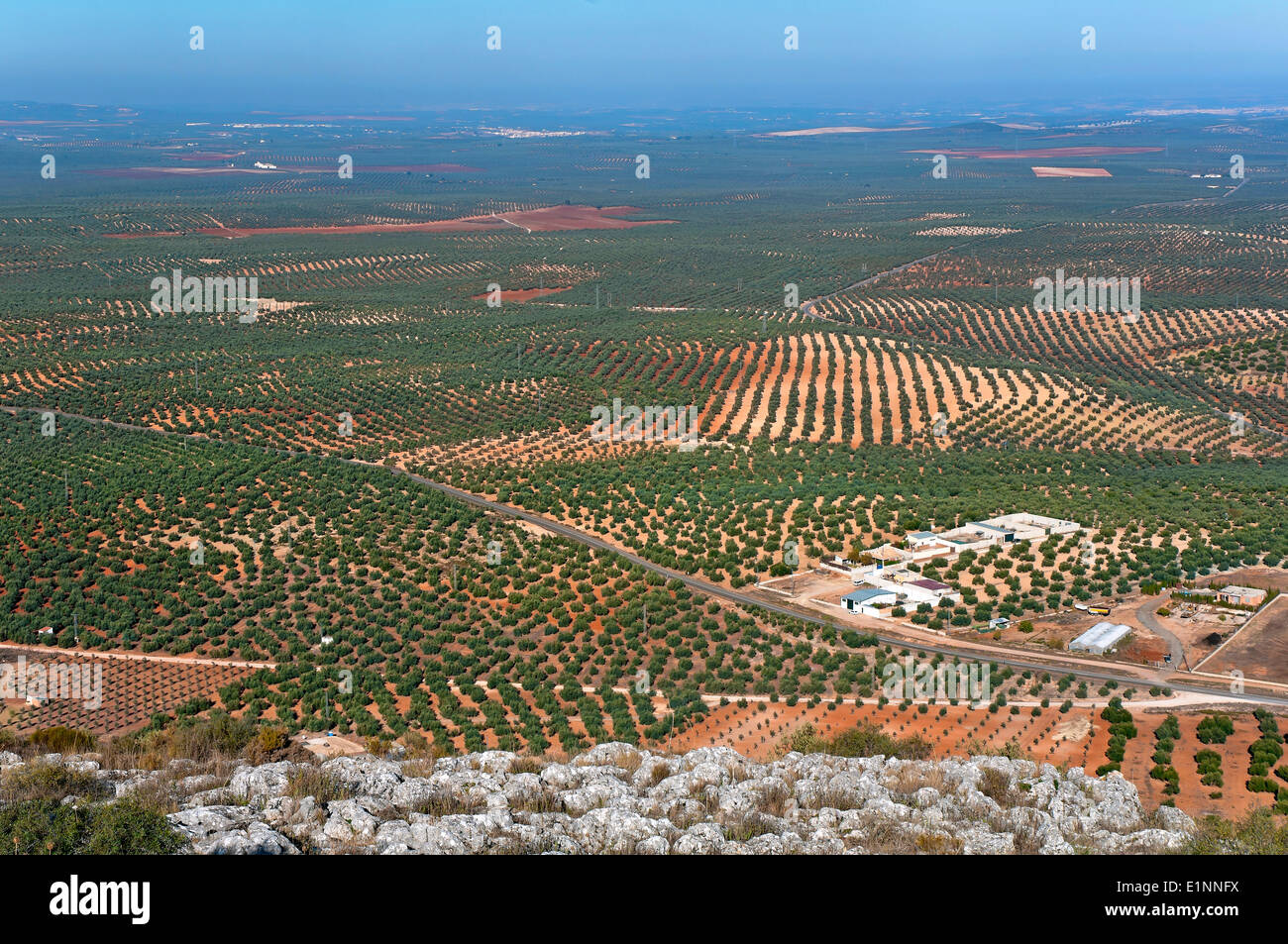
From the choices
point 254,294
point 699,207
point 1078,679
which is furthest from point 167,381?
point 699,207

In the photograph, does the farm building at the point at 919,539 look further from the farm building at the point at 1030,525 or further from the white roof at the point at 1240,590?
the white roof at the point at 1240,590

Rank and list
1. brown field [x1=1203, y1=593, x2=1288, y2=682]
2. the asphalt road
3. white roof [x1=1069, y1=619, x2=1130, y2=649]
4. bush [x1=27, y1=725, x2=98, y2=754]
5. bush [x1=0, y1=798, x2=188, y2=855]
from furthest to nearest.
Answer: white roof [x1=1069, y1=619, x2=1130, y2=649] → brown field [x1=1203, y1=593, x2=1288, y2=682] → the asphalt road → bush [x1=27, y1=725, x2=98, y2=754] → bush [x1=0, y1=798, x2=188, y2=855]

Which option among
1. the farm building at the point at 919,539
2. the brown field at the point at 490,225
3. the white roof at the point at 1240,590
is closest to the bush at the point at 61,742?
the farm building at the point at 919,539

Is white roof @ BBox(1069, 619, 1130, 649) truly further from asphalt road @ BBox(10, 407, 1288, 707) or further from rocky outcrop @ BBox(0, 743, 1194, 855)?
rocky outcrop @ BBox(0, 743, 1194, 855)

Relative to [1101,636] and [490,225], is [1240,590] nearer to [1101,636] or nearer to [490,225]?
[1101,636]

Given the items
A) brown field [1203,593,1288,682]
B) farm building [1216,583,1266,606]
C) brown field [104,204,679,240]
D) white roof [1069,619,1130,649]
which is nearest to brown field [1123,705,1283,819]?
brown field [1203,593,1288,682]

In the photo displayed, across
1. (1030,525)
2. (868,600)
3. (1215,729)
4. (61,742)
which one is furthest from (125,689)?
(1030,525)
